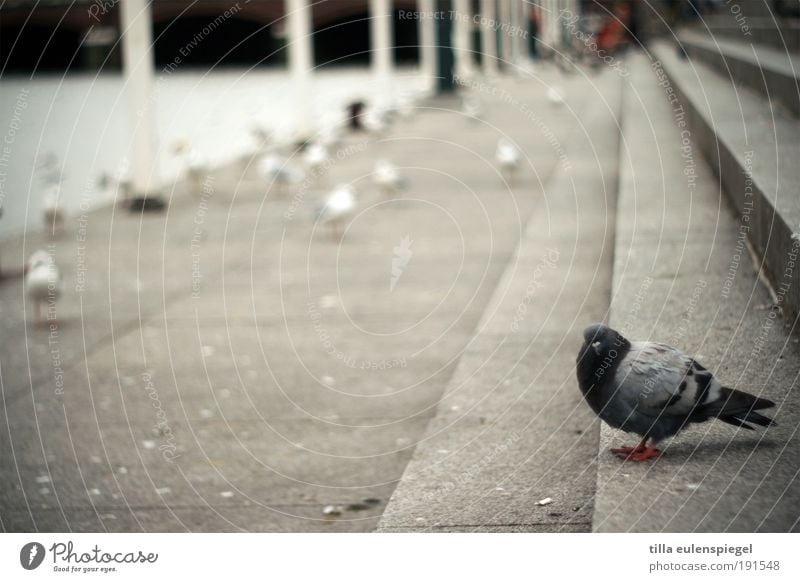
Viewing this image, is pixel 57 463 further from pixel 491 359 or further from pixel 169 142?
pixel 169 142

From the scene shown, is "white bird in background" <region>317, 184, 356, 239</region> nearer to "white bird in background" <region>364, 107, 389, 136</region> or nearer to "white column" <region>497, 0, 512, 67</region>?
"white bird in background" <region>364, 107, 389, 136</region>

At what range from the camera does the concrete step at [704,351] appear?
2498mm

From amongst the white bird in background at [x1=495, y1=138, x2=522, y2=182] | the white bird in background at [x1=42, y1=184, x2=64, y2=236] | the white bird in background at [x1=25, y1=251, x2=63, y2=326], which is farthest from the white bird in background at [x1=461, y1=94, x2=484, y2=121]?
the white bird in background at [x1=25, y1=251, x2=63, y2=326]

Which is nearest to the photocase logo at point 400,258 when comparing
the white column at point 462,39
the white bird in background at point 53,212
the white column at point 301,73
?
the white bird in background at point 53,212

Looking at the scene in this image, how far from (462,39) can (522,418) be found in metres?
23.5

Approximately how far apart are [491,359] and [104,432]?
171 cm

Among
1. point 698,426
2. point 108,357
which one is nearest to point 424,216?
point 108,357

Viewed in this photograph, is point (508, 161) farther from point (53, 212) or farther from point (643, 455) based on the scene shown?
point (643, 455)

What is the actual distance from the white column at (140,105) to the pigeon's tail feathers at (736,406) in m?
8.01

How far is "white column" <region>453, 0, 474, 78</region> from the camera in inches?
973

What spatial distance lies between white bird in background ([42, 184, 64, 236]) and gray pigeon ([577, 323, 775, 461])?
686 centimetres

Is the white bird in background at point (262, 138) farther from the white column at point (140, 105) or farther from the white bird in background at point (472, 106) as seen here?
the white bird in background at point (472, 106)

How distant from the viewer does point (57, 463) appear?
14.0 ft

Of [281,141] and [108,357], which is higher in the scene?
[281,141]
